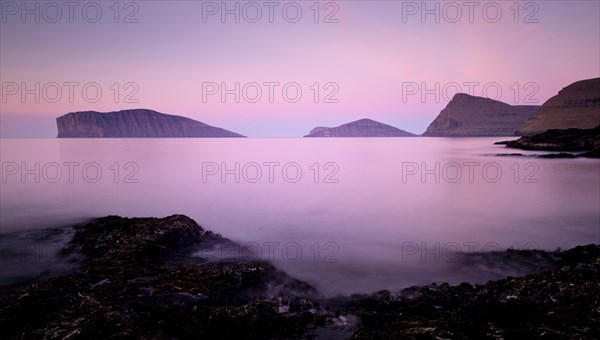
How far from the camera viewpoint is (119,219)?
594 inches

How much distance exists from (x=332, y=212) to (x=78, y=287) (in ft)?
49.1

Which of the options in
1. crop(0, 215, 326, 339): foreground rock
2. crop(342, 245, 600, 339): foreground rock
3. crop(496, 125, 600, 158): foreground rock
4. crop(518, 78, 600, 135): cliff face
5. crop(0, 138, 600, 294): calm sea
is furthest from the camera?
crop(518, 78, 600, 135): cliff face

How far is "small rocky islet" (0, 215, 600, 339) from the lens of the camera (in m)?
5.74

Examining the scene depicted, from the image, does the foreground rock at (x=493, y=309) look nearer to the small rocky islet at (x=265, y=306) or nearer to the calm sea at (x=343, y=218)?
the small rocky islet at (x=265, y=306)

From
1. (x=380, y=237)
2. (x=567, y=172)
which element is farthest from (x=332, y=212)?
(x=567, y=172)

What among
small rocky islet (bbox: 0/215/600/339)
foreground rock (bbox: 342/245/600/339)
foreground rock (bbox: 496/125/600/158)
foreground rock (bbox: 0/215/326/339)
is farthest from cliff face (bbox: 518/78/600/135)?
foreground rock (bbox: 0/215/326/339)

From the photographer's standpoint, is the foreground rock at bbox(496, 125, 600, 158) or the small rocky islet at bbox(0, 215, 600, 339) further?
the foreground rock at bbox(496, 125, 600, 158)

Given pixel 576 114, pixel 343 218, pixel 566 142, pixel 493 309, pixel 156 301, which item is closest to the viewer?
pixel 493 309

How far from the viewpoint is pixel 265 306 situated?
750 centimetres

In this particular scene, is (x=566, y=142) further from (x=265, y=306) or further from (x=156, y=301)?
(x=156, y=301)

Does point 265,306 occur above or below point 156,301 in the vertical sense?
below

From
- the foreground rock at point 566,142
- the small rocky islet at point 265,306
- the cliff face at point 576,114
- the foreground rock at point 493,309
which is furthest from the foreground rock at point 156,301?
the cliff face at point 576,114

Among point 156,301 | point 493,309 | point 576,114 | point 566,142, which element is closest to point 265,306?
point 156,301

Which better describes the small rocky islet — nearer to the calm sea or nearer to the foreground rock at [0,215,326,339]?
the foreground rock at [0,215,326,339]
